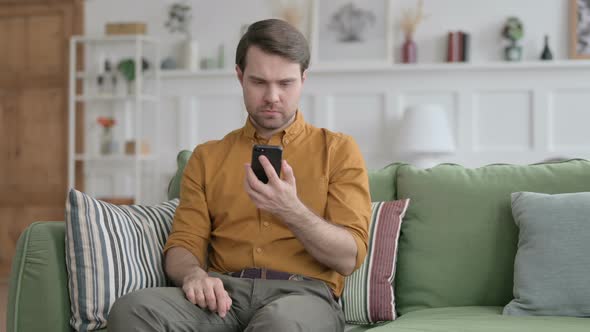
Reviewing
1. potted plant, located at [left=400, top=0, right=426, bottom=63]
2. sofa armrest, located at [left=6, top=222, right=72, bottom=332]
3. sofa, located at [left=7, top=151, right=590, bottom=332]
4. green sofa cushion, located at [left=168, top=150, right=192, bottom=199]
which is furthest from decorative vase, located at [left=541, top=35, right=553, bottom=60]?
sofa armrest, located at [left=6, top=222, right=72, bottom=332]

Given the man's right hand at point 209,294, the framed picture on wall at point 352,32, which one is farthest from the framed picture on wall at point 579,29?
the man's right hand at point 209,294

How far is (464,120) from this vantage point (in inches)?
210

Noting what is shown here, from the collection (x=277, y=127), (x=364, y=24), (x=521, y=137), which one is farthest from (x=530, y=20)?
(x=277, y=127)

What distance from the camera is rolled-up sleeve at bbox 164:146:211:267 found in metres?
2.10

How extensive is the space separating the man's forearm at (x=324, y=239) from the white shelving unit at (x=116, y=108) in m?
3.92

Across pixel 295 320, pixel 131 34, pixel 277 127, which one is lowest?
pixel 295 320

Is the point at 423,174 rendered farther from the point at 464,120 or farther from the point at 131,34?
the point at 131,34

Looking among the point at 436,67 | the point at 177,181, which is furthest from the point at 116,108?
the point at 177,181

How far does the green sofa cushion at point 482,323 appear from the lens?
1.85 meters

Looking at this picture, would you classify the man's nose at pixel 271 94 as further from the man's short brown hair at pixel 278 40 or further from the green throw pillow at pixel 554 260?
the green throw pillow at pixel 554 260

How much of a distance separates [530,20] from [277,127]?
3.66m

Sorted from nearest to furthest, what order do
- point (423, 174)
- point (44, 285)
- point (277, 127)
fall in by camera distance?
point (44, 285), point (277, 127), point (423, 174)

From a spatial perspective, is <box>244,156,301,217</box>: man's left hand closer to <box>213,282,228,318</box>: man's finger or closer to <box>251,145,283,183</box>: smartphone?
<box>251,145,283,183</box>: smartphone

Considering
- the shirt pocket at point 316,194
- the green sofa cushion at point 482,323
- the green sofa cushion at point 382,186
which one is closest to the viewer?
the green sofa cushion at point 482,323
